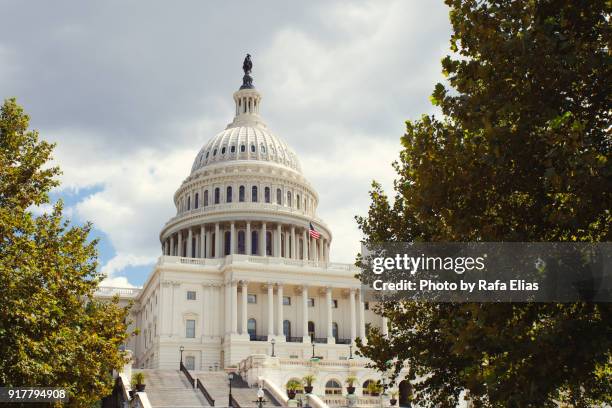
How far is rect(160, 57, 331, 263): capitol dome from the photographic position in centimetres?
10650

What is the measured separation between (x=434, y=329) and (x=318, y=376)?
142 feet

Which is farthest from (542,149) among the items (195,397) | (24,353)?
(195,397)

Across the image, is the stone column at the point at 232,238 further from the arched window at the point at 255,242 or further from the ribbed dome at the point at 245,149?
the ribbed dome at the point at 245,149

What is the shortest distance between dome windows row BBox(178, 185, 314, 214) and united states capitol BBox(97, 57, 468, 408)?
16 cm

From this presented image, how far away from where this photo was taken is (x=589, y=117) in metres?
17.7

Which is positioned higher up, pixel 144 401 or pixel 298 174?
pixel 298 174

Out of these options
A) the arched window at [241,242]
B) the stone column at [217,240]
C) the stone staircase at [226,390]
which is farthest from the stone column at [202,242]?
the stone staircase at [226,390]

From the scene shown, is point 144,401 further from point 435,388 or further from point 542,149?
point 542,149

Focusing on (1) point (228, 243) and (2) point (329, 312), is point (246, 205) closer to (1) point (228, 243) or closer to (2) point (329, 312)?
(1) point (228, 243)

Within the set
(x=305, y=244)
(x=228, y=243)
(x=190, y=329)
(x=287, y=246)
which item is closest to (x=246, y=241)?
(x=228, y=243)

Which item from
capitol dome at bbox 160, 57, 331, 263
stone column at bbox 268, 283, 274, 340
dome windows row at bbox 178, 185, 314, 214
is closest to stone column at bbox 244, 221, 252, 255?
capitol dome at bbox 160, 57, 331, 263

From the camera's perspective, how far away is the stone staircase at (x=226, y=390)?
55.9 meters

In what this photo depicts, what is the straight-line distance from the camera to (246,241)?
105m

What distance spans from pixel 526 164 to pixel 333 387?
180ft
